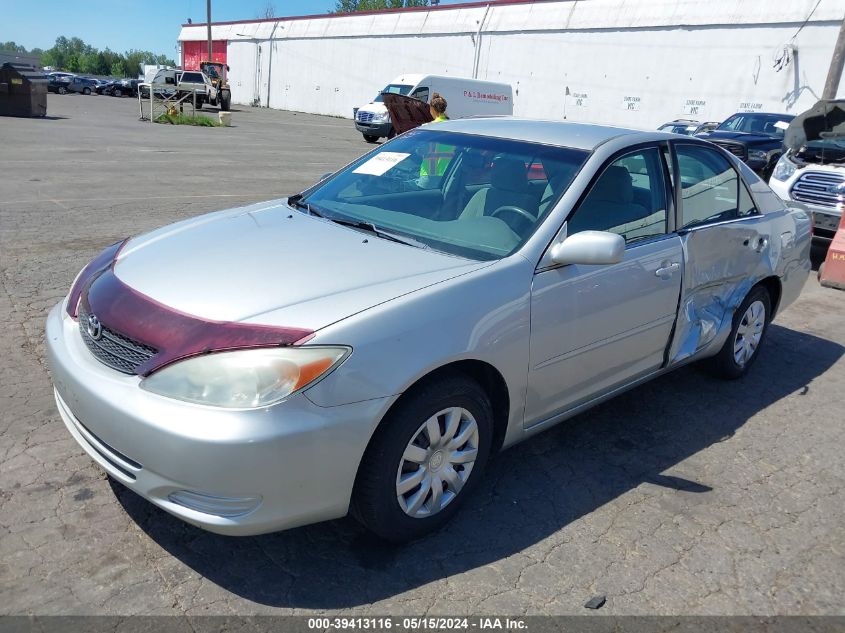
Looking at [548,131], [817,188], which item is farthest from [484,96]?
[548,131]

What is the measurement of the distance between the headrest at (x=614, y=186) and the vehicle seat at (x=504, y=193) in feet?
1.08

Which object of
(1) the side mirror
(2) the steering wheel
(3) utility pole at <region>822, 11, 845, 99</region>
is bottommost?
(1) the side mirror

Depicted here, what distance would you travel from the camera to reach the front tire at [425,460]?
261 cm

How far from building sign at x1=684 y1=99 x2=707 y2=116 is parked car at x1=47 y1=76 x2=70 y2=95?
4480cm

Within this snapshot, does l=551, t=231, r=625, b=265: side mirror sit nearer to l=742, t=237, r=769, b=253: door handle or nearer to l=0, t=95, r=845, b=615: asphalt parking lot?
l=0, t=95, r=845, b=615: asphalt parking lot

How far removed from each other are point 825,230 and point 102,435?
28.6 feet

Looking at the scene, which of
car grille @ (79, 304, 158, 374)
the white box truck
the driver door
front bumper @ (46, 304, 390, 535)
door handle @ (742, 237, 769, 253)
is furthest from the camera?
the white box truck

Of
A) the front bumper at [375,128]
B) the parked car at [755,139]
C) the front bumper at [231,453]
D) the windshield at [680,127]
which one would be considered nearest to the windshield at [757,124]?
the parked car at [755,139]

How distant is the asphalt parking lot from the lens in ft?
8.52

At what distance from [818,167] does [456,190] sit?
720 centimetres

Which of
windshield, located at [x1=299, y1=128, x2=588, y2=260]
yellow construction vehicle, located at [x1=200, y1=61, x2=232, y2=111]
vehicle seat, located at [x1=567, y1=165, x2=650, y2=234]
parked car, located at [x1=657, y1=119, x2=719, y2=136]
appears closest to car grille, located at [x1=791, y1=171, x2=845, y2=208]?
vehicle seat, located at [x1=567, y1=165, x2=650, y2=234]

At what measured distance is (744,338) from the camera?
4801 millimetres

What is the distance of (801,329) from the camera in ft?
20.7

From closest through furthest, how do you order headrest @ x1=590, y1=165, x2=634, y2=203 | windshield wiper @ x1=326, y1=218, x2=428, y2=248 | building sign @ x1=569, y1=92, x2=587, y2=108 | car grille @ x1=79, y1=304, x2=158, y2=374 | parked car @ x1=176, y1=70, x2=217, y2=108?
car grille @ x1=79, y1=304, x2=158, y2=374
windshield wiper @ x1=326, y1=218, x2=428, y2=248
headrest @ x1=590, y1=165, x2=634, y2=203
building sign @ x1=569, y1=92, x2=587, y2=108
parked car @ x1=176, y1=70, x2=217, y2=108
